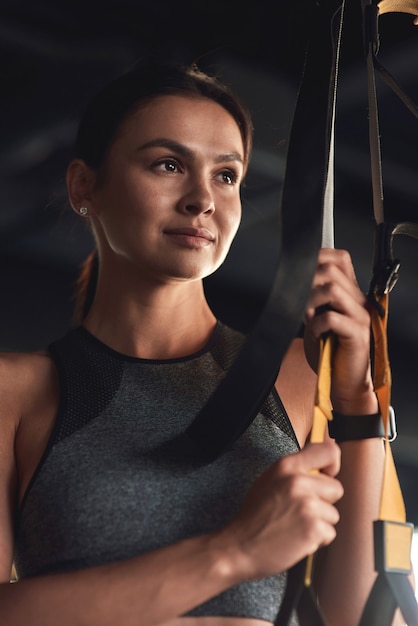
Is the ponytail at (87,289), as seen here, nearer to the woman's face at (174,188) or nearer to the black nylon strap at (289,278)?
the woman's face at (174,188)

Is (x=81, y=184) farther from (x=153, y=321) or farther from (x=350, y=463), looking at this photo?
(x=350, y=463)

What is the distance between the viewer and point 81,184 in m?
1.66

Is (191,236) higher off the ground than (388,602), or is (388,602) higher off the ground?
(191,236)

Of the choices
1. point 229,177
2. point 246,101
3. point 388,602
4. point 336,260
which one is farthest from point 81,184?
point 246,101

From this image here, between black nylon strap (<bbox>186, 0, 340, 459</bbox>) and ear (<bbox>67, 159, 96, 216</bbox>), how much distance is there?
54cm

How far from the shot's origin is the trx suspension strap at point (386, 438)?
1.02m

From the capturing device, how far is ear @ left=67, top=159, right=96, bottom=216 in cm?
163

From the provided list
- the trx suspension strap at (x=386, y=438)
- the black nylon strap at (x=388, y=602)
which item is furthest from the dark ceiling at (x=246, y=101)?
the black nylon strap at (x=388, y=602)

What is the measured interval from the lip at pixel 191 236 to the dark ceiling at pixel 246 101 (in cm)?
65

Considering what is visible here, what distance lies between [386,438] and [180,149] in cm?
54

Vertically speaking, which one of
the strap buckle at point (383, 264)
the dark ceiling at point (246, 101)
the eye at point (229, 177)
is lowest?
the strap buckle at point (383, 264)

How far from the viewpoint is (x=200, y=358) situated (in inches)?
59.2

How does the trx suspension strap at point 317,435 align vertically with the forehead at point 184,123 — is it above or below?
below

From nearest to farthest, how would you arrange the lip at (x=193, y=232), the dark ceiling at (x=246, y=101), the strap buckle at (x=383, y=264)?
the strap buckle at (x=383, y=264) → the lip at (x=193, y=232) → the dark ceiling at (x=246, y=101)
